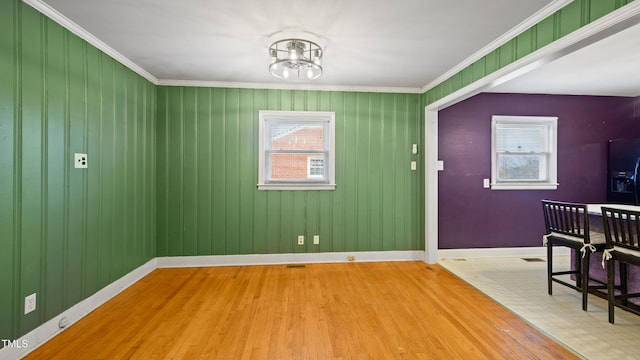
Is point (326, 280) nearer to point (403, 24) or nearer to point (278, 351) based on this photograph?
point (278, 351)

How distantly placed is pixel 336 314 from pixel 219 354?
1031mm

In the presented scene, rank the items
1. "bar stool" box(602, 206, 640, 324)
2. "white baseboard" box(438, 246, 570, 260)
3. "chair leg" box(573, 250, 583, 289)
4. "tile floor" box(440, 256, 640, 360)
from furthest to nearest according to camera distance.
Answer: "white baseboard" box(438, 246, 570, 260)
"chair leg" box(573, 250, 583, 289)
"bar stool" box(602, 206, 640, 324)
"tile floor" box(440, 256, 640, 360)

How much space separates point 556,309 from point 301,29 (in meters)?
3.43

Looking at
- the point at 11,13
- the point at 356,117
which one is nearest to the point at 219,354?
the point at 11,13

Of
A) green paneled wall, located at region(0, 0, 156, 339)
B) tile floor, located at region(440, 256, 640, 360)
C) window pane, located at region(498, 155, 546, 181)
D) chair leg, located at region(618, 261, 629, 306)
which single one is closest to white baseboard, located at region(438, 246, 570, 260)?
tile floor, located at region(440, 256, 640, 360)

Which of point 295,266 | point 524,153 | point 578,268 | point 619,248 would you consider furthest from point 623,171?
point 295,266

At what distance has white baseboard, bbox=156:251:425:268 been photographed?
153 inches

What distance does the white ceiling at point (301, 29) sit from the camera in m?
2.15

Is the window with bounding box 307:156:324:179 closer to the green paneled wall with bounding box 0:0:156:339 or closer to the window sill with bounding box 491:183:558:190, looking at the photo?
the green paneled wall with bounding box 0:0:156:339

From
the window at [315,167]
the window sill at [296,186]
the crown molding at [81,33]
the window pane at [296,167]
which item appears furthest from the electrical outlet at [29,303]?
the window at [315,167]

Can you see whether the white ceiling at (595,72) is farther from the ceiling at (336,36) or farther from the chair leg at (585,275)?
the chair leg at (585,275)

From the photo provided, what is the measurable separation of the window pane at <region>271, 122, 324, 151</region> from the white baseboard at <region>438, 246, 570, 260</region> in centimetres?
248

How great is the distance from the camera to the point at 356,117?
412 cm

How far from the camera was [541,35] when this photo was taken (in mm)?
2229
